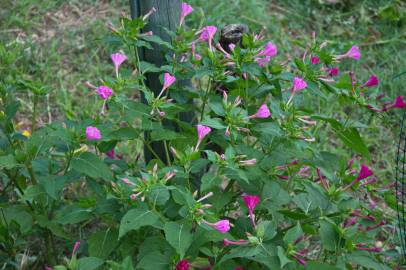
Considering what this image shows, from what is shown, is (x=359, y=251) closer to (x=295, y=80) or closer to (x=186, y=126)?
(x=295, y=80)

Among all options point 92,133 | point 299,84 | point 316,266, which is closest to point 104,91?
point 92,133

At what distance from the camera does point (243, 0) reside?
4082 mm

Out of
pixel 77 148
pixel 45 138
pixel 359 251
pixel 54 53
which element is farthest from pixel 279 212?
pixel 54 53

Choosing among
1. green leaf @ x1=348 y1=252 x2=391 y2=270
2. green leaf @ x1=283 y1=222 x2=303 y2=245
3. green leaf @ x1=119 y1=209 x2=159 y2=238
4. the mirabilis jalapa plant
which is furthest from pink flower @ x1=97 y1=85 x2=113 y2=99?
green leaf @ x1=348 y1=252 x2=391 y2=270

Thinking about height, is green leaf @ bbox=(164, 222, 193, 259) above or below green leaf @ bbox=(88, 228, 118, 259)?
above

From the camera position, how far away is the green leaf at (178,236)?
161 cm

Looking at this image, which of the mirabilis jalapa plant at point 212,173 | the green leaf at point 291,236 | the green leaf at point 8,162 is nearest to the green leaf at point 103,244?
the mirabilis jalapa plant at point 212,173

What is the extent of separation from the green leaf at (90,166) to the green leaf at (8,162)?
0.18 meters

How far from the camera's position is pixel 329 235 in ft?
5.96

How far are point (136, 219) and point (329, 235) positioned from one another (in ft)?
1.96

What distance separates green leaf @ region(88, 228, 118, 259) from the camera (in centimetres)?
190

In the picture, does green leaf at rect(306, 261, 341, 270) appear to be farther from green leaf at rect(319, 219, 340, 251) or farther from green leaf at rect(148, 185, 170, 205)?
green leaf at rect(148, 185, 170, 205)

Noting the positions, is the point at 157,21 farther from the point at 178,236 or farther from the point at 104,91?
the point at 178,236

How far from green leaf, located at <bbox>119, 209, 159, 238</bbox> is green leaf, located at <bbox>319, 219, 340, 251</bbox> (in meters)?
0.51
